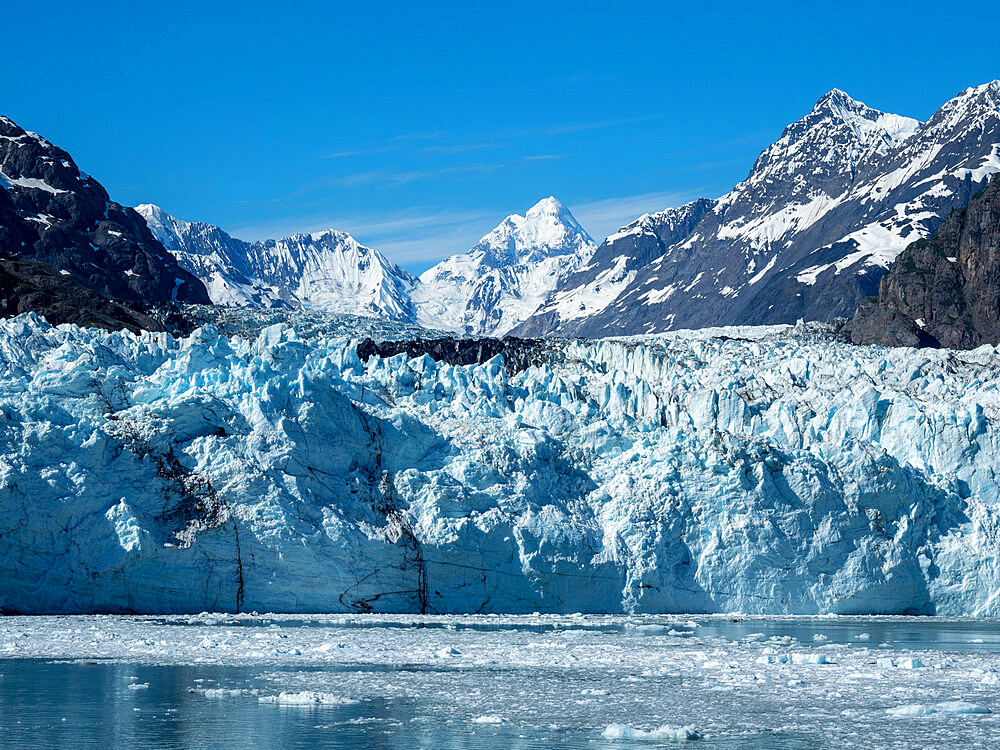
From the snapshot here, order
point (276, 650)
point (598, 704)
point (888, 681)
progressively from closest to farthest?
point (598, 704)
point (888, 681)
point (276, 650)

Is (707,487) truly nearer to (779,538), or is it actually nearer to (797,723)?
(779,538)

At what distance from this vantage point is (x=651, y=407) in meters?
50.9

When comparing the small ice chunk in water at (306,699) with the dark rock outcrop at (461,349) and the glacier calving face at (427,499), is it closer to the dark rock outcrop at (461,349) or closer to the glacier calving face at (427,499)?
the glacier calving face at (427,499)

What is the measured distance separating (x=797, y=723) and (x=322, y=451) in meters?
22.7

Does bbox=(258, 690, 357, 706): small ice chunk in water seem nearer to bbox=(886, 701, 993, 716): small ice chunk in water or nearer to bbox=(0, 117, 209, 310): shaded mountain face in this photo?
bbox=(886, 701, 993, 716): small ice chunk in water

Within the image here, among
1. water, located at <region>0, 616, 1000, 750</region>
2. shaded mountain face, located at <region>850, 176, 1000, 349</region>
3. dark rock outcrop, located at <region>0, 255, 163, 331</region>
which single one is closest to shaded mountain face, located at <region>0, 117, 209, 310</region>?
dark rock outcrop, located at <region>0, 255, 163, 331</region>

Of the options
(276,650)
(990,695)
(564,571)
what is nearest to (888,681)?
(990,695)

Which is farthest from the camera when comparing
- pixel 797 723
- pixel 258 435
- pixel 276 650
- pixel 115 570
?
pixel 258 435

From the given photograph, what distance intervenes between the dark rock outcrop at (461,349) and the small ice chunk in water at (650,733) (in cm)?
5783

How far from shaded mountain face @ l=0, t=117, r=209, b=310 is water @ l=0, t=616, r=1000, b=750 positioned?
329ft

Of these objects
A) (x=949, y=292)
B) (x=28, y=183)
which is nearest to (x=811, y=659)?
(x=949, y=292)

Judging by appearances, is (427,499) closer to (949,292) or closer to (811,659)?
(811,659)

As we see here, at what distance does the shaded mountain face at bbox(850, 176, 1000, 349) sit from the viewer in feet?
458

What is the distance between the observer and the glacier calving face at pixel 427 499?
35.3 meters
